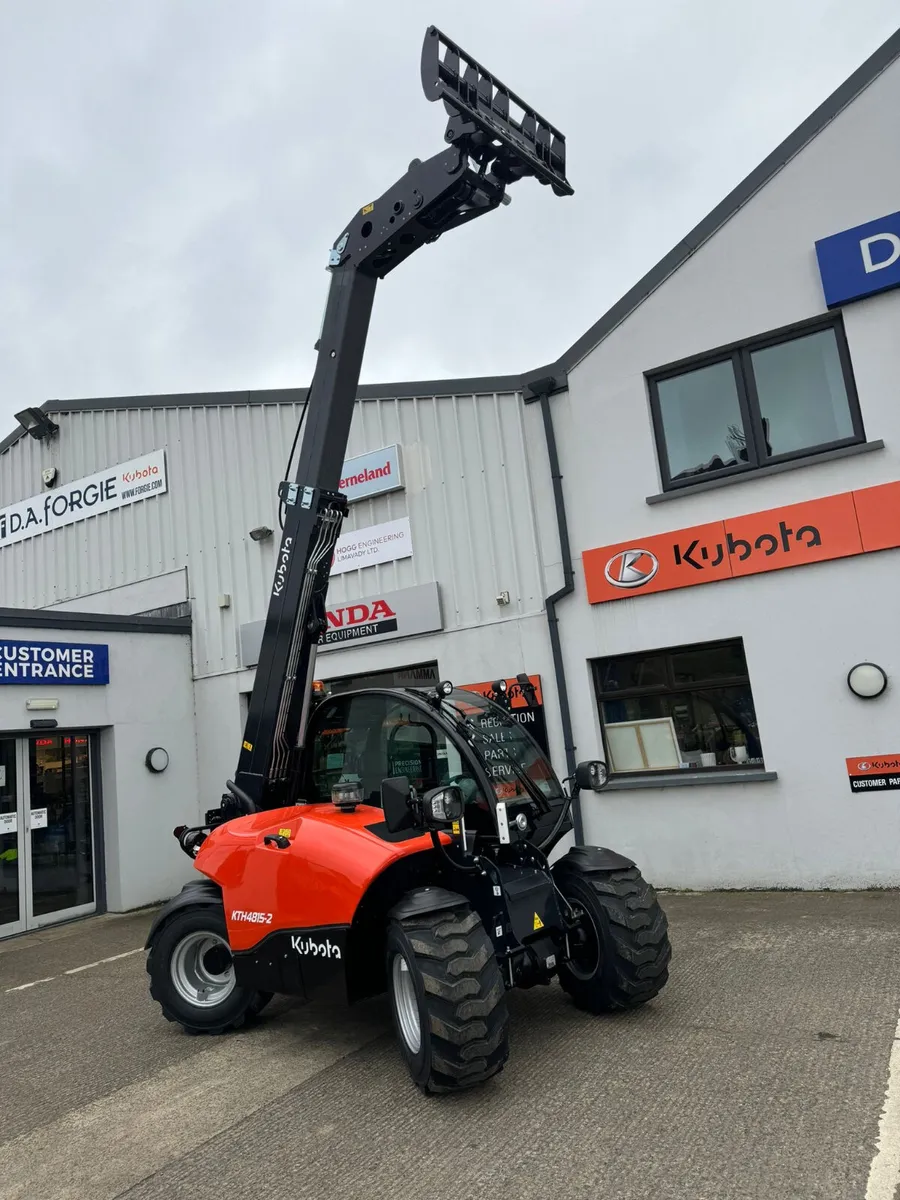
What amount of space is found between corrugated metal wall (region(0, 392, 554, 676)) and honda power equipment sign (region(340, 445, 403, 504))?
4.8 inches

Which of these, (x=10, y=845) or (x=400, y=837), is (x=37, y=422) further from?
(x=400, y=837)

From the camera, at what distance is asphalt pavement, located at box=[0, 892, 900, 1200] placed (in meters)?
3.06

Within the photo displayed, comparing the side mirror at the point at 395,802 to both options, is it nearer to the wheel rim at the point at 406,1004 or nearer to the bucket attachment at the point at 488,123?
the wheel rim at the point at 406,1004

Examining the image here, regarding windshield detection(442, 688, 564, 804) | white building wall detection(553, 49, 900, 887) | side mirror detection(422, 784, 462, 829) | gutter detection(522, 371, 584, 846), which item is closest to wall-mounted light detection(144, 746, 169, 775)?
gutter detection(522, 371, 584, 846)

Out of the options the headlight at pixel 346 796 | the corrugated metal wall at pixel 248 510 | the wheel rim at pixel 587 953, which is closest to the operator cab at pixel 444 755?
the headlight at pixel 346 796

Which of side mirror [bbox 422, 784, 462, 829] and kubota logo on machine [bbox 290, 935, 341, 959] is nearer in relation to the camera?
side mirror [bbox 422, 784, 462, 829]

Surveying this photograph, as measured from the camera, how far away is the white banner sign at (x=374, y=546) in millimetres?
10023

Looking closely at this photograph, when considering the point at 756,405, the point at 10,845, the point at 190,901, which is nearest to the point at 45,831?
the point at 10,845

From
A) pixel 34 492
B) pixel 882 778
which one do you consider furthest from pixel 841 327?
pixel 34 492

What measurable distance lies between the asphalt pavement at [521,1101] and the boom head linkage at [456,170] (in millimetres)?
4963

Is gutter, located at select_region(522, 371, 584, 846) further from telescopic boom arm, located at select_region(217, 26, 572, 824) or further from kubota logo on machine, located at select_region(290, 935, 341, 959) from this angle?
kubota logo on machine, located at select_region(290, 935, 341, 959)

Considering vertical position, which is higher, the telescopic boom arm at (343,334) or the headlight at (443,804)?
the telescopic boom arm at (343,334)

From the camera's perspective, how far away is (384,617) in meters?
10.0

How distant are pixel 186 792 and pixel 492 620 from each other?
4.86 meters
